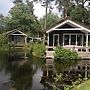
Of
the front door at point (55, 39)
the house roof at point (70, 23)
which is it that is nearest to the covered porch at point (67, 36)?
the front door at point (55, 39)

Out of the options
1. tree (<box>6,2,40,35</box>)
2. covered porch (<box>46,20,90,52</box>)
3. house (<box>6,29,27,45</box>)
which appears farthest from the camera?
tree (<box>6,2,40,35</box>)

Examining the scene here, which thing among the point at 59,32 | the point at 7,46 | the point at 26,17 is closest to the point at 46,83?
the point at 59,32

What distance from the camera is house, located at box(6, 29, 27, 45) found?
65.9 metres

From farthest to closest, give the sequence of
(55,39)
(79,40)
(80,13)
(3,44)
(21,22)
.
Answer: (21,22), (80,13), (3,44), (55,39), (79,40)

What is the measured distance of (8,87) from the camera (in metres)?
16.6

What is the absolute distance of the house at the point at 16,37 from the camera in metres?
65.9

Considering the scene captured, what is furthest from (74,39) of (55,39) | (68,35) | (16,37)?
(16,37)

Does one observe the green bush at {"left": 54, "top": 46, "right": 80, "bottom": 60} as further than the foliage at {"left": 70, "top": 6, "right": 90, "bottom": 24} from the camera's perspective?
No

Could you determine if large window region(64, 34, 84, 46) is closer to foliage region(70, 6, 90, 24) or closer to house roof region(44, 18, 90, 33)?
house roof region(44, 18, 90, 33)

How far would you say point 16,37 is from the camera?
67500mm

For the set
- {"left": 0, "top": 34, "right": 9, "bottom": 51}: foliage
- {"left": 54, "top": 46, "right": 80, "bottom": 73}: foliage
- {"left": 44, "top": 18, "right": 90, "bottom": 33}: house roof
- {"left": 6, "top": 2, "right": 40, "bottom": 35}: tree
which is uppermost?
{"left": 6, "top": 2, "right": 40, "bottom": 35}: tree

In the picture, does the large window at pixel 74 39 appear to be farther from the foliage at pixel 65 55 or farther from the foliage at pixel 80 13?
the foliage at pixel 80 13

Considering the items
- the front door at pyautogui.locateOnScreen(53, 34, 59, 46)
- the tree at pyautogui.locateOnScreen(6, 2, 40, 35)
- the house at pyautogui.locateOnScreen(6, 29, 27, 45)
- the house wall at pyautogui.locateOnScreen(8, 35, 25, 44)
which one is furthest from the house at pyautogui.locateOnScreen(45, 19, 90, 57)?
the tree at pyautogui.locateOnScreen(6, 2, 40, 35)

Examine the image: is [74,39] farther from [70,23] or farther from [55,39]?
[70,23]
